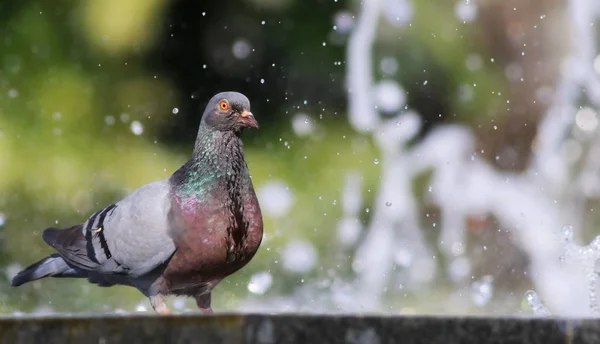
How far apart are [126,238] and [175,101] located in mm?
2454

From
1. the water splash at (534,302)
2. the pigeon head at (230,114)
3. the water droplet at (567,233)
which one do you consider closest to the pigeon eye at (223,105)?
the pigeon head at (230,114)

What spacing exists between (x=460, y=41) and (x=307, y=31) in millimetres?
1038

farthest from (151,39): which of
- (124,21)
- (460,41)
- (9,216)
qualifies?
(460,41)

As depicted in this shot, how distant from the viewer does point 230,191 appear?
288 cm

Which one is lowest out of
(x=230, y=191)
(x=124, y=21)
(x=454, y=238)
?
(x=454, y=238)

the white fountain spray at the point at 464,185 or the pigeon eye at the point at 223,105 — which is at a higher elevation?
the pigeon eye at the point at 223,105

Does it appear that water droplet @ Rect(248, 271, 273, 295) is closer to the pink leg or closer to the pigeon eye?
the pink leg

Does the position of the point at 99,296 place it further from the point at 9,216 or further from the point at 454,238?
the point at 454,238

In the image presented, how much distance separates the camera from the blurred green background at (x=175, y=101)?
16.8 ft

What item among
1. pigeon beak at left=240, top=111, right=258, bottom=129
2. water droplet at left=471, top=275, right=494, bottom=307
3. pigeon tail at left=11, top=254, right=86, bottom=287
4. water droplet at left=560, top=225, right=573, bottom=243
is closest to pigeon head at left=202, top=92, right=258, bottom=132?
pigeon beak at left=240, top=111, right=258, bottom=129

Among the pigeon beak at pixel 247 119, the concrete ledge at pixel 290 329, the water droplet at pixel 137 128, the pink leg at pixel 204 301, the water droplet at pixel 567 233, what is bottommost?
the water droplet at pixel 567 233

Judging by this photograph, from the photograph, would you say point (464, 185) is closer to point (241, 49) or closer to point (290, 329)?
point (241, 49)

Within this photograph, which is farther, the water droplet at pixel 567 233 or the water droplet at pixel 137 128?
the water droplet at pixel 567 233

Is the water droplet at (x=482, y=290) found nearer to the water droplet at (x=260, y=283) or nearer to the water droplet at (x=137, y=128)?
the water droplet at (x=260, y=283)
